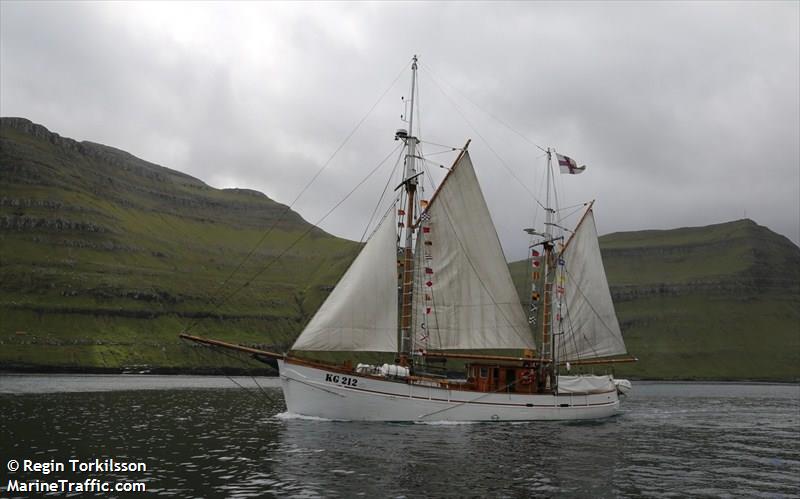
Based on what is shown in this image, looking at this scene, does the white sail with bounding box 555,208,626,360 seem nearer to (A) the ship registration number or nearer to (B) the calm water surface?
(B) the calm water surface

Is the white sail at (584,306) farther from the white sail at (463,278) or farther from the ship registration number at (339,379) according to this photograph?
the ship registration number at (339,379)

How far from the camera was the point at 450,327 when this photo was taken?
56.3 metres

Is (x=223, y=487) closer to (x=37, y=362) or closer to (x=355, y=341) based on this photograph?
(x=355, y=341)

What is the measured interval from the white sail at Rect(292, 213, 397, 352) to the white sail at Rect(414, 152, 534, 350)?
4.92 meters

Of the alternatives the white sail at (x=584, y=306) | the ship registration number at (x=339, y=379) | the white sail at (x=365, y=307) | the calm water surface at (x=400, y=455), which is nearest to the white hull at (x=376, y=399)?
the ship registration number at (x=339, y=379)

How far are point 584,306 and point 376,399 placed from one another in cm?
2811

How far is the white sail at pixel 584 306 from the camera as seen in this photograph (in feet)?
219

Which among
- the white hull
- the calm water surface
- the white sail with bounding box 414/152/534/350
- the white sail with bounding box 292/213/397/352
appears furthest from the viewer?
the white sail with bounding box 414/152/534/350

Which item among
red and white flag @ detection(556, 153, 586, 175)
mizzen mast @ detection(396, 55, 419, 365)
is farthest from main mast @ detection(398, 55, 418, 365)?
red and white flag @ detection(556, 153, 586, 175)

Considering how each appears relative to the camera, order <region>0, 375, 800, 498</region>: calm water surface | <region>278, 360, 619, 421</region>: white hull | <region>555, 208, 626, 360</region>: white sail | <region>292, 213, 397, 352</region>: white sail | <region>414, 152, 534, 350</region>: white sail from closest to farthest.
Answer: <region>0, 375, 800, 498</region>: calm water surface
<region>292, 213, 397, 352</region>: white sail
<region>278, 360, 619, 421</region>: white hull
<region>414, 152, 534, 350</region>: white sail
<region>555, 208, 626, 360</region>: white sail

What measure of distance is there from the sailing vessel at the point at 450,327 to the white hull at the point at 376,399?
0.09m

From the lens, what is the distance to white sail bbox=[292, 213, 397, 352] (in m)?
48.5

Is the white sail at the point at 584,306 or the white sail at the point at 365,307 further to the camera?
the white sail at the point at 584,306

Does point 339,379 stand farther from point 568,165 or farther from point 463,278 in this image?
point 568,165
